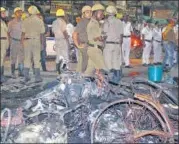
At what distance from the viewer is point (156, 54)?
2148 cm

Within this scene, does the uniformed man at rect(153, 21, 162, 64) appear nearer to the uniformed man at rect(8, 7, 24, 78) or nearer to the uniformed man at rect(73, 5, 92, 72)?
the uniformed man at rect(8, 7, 24, 78)

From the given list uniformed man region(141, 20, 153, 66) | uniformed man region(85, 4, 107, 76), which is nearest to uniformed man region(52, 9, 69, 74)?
uniformed man region(85, 4, 107, 76)

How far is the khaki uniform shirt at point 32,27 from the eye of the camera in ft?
48.2

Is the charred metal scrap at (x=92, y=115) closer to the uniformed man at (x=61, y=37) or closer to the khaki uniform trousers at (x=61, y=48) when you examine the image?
the uniformed man at (x=61, y=37)

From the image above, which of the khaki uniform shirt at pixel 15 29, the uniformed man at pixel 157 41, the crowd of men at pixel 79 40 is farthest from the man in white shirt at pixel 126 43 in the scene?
the khaki uniform shirt at pixel 15 29

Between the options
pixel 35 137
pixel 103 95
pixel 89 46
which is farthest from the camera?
pixel 89 46

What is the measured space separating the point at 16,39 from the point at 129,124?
27.4ft

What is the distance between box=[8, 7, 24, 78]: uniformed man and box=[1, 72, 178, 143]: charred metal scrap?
22.9 ft

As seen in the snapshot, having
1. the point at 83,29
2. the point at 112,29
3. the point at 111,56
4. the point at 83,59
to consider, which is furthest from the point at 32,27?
the point at 83,59

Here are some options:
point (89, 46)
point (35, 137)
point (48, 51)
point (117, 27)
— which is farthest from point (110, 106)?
point (48, 51)

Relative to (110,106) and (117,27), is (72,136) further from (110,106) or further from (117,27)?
(117,27)

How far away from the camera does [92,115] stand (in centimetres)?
793

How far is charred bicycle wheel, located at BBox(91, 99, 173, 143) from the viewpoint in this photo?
288 inches

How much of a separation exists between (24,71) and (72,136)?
7.26 metres
